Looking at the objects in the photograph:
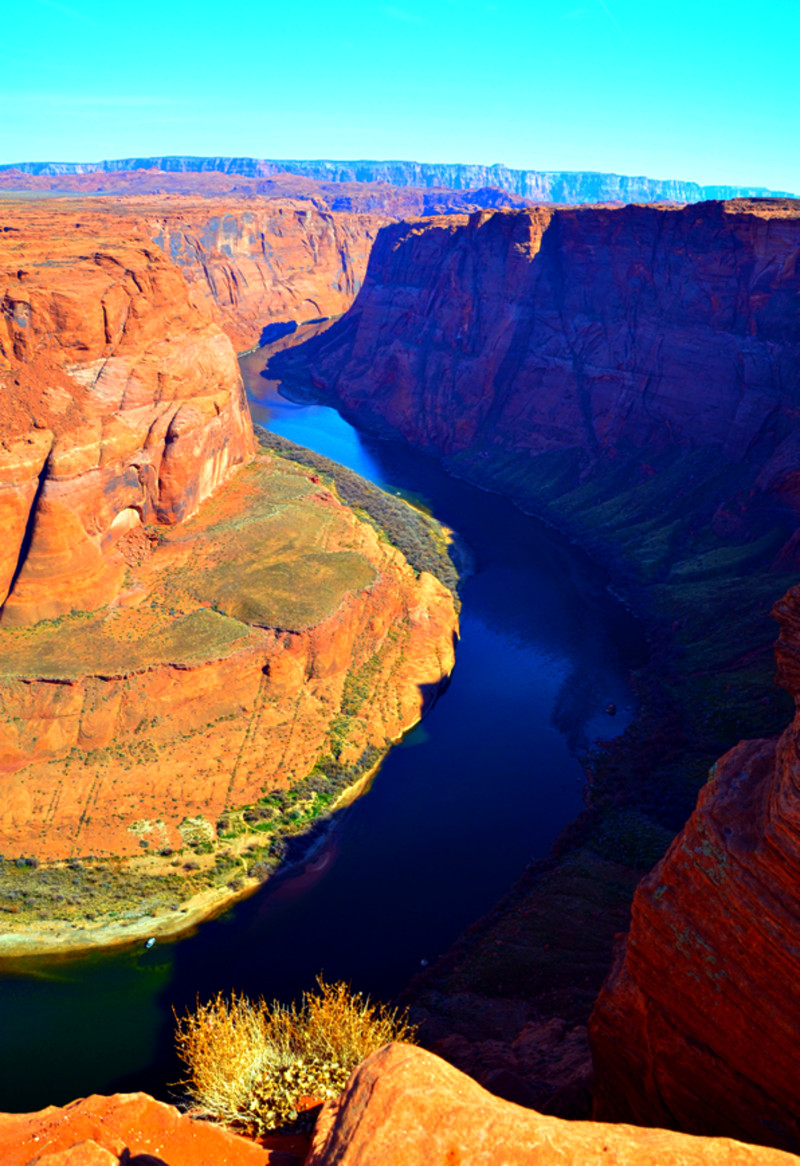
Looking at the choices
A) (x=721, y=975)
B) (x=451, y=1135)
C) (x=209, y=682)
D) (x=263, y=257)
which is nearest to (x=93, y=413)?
(x=209, y=682)

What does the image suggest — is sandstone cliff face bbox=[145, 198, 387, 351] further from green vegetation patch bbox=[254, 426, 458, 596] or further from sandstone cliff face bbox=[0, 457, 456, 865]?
sandstone cliff face bbox=[0, 457, 456, 865]

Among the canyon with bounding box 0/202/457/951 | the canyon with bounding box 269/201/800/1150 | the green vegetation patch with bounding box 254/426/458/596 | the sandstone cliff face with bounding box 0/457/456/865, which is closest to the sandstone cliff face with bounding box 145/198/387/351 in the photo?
the canyon with bounding box 269/201/800/1150

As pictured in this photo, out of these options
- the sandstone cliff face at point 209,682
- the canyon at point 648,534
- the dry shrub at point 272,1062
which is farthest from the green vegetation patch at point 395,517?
the dry shrub at point 272,1062

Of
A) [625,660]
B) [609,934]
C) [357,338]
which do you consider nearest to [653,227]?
[625,660]

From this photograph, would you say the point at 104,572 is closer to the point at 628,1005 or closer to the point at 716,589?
the point at 628,1005

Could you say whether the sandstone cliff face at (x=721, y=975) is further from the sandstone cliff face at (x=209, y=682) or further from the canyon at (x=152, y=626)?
the sandstone cliff face at (x=209, y=682)

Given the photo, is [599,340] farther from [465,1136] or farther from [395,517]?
[465,1136]
